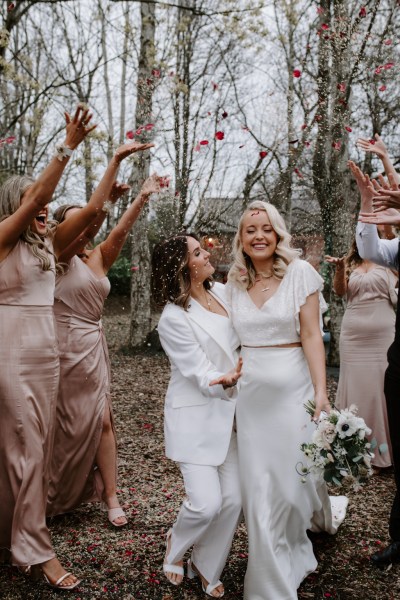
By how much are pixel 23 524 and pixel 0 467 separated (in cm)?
36

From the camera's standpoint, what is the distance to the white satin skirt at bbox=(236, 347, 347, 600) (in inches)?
120

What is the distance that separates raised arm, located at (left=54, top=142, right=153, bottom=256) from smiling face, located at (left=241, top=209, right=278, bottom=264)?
926 mm

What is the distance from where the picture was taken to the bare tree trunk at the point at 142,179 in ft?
36.1

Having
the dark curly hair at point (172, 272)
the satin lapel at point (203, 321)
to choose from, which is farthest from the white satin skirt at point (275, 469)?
the dark curly hair at point (172, 272)

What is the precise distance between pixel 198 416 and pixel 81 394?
4.46 ft

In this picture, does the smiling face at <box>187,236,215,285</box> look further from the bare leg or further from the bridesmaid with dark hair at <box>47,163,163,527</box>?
the bare leg

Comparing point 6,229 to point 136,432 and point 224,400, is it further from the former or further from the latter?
point 136,432

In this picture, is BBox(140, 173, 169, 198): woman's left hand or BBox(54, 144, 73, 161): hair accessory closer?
BBox(54, 144, 73, 161): hair accessory

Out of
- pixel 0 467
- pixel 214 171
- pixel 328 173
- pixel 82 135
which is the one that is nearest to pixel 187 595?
pixel 0 467

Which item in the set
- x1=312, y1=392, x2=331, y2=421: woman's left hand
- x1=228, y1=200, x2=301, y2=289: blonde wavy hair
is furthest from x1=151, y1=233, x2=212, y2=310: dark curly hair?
x1=312, y1=392, x2=331, y2=421: woman's left hand

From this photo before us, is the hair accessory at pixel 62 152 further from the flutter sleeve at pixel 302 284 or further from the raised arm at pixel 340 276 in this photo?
the raised arm at pixel 340 276

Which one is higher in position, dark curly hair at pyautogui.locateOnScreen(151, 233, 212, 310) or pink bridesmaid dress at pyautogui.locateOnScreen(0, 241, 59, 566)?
dark curly hair at pyautogui.locateOnScreen(151, 233, 212, 310)

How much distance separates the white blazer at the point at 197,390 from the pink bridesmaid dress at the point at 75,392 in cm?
109

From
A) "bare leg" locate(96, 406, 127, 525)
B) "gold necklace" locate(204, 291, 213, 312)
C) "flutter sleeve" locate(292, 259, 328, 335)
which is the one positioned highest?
"flutter sleeve" locate(292, 259, 328, 335)
